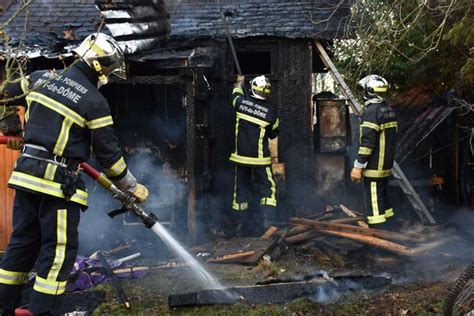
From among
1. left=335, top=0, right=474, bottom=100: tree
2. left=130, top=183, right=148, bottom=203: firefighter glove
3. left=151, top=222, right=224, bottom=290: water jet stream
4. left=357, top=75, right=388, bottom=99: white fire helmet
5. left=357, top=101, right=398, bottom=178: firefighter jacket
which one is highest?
left=335, top=0, right=474, bottom=100: tree

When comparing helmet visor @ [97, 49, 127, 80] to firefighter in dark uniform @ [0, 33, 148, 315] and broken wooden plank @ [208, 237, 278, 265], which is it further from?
A: broken wooden plank @ [208, 237, 278, 265]

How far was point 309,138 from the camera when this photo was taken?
9.18 meters

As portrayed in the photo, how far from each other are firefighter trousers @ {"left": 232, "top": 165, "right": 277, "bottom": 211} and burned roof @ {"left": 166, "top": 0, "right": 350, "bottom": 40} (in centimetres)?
240

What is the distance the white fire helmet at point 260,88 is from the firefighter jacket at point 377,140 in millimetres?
1700

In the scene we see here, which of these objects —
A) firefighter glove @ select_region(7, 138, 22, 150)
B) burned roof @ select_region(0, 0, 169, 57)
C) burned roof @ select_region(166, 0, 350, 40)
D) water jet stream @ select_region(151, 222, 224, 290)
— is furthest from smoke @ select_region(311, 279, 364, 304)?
burned roof @ select_region(166, 0, 350, 40)

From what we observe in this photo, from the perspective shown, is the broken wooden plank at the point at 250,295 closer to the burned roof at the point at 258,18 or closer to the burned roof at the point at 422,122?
the burned roof at the point at 422,122

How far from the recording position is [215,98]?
9.19 metres

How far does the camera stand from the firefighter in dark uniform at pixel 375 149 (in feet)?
23.7

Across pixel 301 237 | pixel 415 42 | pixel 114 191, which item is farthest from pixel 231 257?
pixel 415 42

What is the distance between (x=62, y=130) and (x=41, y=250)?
109 cm

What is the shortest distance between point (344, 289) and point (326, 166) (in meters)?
4.09

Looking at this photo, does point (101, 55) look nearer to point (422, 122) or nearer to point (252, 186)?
point (252, 186)

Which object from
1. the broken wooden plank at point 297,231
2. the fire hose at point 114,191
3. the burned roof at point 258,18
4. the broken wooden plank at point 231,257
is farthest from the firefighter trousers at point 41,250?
the burned roof at point 258,18

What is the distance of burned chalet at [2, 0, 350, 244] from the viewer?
871cm
